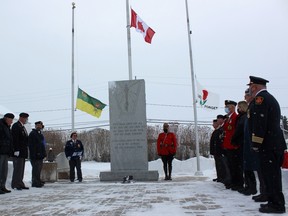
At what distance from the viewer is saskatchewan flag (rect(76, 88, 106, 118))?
18625mm

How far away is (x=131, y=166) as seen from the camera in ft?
36.8

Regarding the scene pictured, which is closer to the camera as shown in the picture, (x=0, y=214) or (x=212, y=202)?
(x=0, y=214)

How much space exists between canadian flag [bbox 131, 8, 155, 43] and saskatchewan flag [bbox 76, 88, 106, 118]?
4.73 metres

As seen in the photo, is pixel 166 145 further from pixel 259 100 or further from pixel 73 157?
pixel 259 100

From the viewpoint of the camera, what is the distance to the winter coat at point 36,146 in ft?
31.3

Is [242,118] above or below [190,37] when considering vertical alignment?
below

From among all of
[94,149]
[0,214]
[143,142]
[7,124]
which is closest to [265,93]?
[0,214]

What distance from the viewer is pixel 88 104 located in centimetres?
1878

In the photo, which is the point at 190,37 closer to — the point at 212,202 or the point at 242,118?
the point at 242,118

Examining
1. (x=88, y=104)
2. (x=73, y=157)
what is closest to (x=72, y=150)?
(x=73, y=157)

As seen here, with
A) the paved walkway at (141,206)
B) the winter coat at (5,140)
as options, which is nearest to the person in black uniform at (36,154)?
the winter coat at (5,140)

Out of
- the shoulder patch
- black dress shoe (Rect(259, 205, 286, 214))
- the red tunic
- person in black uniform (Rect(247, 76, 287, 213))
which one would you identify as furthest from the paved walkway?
the shoulder patch

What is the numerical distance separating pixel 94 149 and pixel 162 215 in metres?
25.9

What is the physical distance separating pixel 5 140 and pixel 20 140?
1.00 metres
